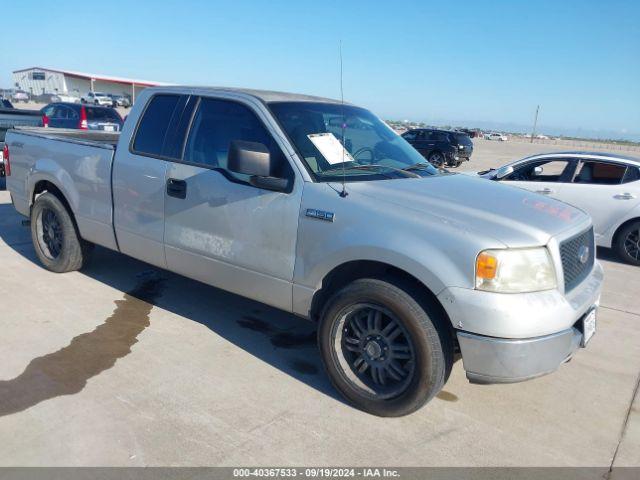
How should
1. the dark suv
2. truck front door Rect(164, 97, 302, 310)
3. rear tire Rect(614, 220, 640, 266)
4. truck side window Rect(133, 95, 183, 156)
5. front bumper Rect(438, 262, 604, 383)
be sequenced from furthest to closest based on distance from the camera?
the dark suv
rear tire Rect(614, 220, 640, 266)
truck side window Rect(133, 95, 183, 156)
truck front door Rect(164, 97, 302, 310)
front bumper Rect(438, 262, 604, 383)

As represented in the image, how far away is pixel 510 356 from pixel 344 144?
1.94 meters

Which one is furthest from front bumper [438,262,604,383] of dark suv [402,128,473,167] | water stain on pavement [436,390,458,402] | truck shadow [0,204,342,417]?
dark suv [402,128,473,167]

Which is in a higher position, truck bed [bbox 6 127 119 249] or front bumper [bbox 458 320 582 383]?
truck bed [bbox 6 127 119 249]

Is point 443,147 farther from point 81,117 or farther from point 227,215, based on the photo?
point 227,215

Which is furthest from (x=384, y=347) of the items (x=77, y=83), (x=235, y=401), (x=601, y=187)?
(x=77, y=83)

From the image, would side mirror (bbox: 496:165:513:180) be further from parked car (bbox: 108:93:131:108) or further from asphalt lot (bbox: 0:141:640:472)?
parked car (bbox: 108:93:131:108)

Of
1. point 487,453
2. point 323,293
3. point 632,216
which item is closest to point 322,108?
point 323,293

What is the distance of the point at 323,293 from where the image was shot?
3.57 m

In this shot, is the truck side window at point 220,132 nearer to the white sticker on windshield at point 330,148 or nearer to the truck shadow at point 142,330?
the white sticker on windshield at point 330,148

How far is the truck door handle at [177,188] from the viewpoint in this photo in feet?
13.7

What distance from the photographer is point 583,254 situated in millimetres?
3516

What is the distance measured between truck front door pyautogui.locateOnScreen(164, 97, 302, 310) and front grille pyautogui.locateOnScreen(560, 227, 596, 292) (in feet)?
5.40

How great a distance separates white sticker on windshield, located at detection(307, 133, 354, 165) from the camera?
12.4 ft

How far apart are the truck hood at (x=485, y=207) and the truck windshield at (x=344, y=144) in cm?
22
